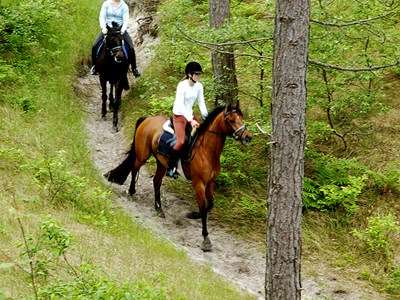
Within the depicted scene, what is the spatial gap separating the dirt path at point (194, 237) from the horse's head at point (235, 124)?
2.32 m

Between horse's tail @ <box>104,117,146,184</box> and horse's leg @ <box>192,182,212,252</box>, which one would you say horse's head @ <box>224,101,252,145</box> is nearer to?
horse's leg @ <box>192,182,212,252</box>

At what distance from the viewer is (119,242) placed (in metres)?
8.40

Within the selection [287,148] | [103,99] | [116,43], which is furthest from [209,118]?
[103,99]

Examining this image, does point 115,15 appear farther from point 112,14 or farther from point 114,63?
point 114,63

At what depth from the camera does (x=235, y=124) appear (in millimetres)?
9328

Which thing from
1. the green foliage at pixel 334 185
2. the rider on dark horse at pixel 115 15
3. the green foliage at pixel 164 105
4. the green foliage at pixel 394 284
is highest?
the rider on dark horse at pixel 115 15

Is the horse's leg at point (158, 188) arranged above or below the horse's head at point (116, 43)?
below

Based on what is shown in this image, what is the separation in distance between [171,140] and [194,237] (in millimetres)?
1966

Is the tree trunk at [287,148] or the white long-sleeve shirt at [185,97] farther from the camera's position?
the white long-sleeve shirt at [185,97]

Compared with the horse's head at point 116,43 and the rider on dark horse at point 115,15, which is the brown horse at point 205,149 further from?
the rider on dark horse at point 115,15

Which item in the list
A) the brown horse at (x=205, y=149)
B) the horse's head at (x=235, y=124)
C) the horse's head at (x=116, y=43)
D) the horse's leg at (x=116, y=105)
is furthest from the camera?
the horse's leg at (x=116, y=105)

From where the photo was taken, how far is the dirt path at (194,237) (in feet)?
30.1

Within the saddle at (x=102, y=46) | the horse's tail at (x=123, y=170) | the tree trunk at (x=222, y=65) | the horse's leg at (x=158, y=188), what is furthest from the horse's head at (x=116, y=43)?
the horse's leg at (x=158, y=188)

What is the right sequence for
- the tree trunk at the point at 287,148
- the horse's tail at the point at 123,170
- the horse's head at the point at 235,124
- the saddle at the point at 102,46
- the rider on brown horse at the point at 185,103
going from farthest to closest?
the saddle at the point at 102,46
the horse's tail at the point at 123,170
the rider on brown horse at the point at 185,103
the horse's head at the point at 235,124
the tree trunk at the point at 287,148
